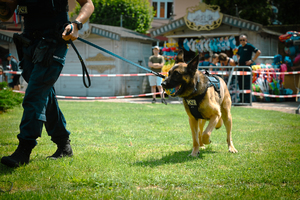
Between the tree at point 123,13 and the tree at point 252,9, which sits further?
the tree at point 123,13

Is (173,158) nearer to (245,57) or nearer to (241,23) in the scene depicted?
(245,57)

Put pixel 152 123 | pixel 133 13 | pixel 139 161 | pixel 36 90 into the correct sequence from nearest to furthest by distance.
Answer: pixel 36 90
pixel 139 161
pixel 152 123
pixel 133 13

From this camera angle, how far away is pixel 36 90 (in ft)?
11.3

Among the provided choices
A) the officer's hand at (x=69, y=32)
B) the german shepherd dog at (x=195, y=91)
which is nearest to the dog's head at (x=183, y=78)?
the german shepherd dog at (x=195, y=91)

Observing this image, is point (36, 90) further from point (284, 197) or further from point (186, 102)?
point (284, 197)

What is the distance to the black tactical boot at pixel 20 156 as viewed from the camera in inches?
133

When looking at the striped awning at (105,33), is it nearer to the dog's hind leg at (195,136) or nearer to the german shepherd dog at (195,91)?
the german shepherd dog at (195,91)

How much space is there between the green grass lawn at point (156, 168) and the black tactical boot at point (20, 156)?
8cm

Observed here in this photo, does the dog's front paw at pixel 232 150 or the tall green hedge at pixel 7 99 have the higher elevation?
the tall green hedge at pixel 7 99

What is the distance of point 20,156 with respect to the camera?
348 cm

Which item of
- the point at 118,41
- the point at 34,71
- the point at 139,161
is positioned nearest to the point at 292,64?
the point at 118,41

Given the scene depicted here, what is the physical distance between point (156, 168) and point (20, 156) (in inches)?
60.6

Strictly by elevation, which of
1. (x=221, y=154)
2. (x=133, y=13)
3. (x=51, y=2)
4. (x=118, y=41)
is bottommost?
(x=221, y=154)

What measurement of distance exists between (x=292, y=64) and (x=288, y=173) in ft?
41.0
